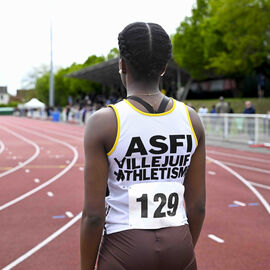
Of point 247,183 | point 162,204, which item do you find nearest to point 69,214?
point 247,183

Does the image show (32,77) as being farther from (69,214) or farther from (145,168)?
(69,214)

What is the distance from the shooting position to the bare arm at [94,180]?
1655 mm

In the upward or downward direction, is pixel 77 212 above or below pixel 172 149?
below

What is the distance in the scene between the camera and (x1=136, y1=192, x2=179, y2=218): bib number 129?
172cm

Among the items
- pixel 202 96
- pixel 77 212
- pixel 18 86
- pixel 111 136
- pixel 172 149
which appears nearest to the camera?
pixel 111 136

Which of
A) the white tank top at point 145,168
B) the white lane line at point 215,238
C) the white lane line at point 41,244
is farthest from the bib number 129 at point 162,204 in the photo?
the white lane line at point 215,238

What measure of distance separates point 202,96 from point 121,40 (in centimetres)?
4823

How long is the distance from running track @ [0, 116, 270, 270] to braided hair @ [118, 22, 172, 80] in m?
3.06

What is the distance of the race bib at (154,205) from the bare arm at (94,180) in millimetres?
123

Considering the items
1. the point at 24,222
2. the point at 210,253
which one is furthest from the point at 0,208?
the point at 210,253

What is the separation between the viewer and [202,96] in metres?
49.2

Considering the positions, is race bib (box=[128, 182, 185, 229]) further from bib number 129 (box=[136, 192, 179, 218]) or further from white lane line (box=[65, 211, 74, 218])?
white lane line (box=[65, 211, 74, 218])

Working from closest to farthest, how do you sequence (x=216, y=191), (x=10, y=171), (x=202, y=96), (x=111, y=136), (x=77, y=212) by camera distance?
(x=111, y=136) → (x=77, y=212) → (x=216, y=191) → (x=10, y=171) → (x=202, y=96)

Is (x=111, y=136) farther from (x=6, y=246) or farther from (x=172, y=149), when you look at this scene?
(x=6, y=246)
